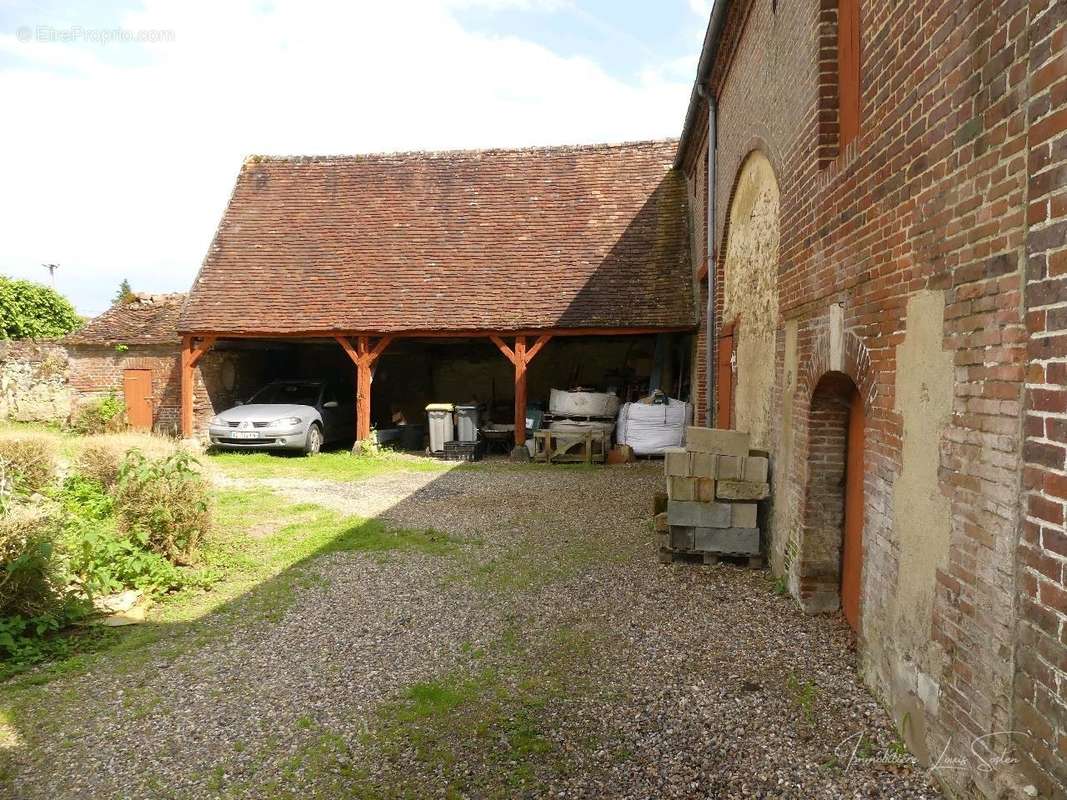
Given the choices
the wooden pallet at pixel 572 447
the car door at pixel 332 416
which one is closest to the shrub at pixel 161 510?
the wooden pallet at pixel 572 447

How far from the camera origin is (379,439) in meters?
14.6

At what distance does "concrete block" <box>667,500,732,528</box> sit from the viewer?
6.06 m

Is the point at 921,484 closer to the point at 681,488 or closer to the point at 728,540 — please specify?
the point at 681,488

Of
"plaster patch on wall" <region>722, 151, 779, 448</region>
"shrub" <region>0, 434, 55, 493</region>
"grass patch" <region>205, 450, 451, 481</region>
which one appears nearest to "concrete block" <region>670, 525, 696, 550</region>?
"plaster patch on wall" <region>722, 151, 779, 448</region>

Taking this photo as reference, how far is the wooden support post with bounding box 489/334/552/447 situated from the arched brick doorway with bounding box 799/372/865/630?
871 centimetres

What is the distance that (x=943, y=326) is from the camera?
2.91m

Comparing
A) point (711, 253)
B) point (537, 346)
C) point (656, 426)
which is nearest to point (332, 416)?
point (537, 346)

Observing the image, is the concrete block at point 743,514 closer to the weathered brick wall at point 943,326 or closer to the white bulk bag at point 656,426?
the weathered brick wall at point 943,326

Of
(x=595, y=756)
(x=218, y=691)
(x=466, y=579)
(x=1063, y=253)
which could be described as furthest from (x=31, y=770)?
(x=1063, y=253)

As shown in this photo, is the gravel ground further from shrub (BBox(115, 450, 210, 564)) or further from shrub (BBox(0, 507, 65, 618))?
shrub (BBox(115, 450, 210, 564))

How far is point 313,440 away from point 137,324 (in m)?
6.21

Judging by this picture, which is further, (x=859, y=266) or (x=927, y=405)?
(x=859, y=266)

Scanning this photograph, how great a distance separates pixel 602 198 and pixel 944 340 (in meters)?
12.9

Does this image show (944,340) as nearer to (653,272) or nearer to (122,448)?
(122,448)
